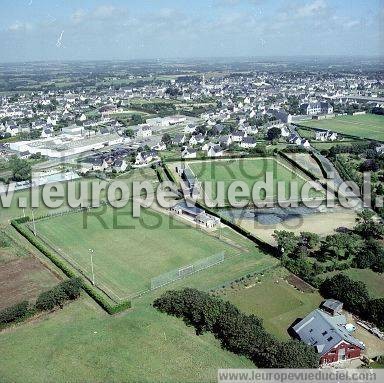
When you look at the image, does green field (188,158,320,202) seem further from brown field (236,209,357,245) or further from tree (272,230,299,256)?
tree (272,230,299,256)

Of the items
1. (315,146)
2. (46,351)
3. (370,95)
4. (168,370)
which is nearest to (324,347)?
(168,370)

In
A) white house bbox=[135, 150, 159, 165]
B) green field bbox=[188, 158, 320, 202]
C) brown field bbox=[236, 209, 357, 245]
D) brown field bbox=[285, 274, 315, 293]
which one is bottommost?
brown field bbox=[285, 274, 315, 293]

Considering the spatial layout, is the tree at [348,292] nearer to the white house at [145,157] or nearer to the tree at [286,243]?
the tree at [286,243]

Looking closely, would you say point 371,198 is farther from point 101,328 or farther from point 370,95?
point 370,95

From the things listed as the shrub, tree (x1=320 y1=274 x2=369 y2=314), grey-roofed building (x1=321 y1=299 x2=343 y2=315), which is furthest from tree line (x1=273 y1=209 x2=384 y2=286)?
the shrub

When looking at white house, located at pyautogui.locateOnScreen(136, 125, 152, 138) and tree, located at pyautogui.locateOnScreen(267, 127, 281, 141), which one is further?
white house, located at pyautogui.locateOnScreen(136, 125, 152, 138)
